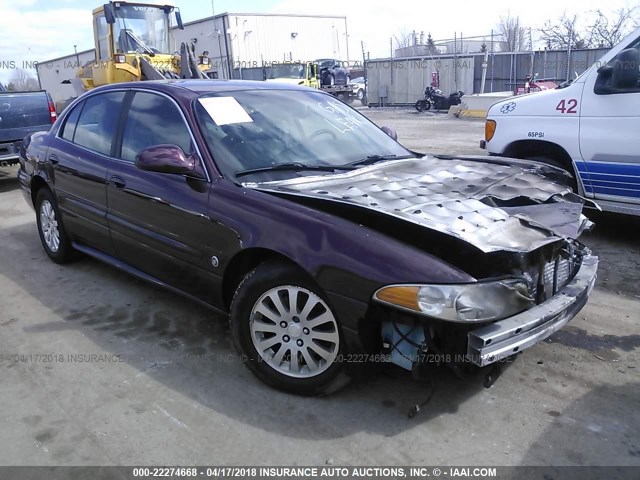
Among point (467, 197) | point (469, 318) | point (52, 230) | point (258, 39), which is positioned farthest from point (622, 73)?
point (258, 39)

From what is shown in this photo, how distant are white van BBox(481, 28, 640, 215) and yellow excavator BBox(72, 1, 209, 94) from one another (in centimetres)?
998

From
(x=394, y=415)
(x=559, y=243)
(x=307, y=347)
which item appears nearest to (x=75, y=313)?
(x=307, y=347)

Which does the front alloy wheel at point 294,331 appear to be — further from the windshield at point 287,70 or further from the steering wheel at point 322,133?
the windshield at point 287,70

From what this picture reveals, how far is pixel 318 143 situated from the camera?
387 centimetres

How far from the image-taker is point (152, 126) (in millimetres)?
3951

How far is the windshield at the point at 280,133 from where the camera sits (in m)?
3.54

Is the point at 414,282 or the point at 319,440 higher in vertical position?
the point at 414,282

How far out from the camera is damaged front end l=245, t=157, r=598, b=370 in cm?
258

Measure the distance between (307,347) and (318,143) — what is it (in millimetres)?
1513

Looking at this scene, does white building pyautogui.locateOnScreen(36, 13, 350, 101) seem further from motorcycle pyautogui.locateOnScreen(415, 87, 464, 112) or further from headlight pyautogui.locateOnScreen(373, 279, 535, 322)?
headlight pyautogui.locateOnScreen(373, 279, 535, 322)

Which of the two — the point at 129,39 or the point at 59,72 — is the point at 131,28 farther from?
the point at 59,72

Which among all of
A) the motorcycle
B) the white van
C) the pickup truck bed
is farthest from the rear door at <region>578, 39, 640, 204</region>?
the motorcycle

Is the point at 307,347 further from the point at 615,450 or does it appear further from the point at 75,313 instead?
the point at 75,313

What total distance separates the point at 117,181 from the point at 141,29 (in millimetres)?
12543
